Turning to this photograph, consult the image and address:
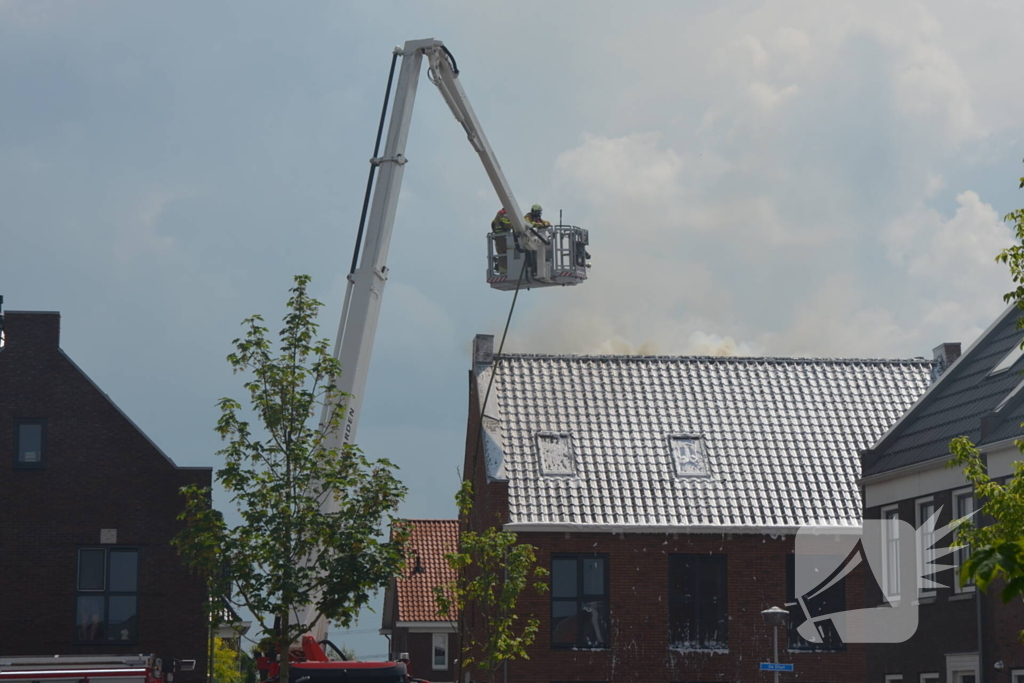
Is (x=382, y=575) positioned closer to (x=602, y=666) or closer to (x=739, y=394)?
(x=602, y=666)

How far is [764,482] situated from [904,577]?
25.5 feet

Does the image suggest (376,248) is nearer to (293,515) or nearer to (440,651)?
(293,515)

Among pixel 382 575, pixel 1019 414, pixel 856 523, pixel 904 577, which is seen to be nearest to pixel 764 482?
pixel 856 523

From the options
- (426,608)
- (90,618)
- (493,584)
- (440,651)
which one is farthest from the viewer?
(440,651)

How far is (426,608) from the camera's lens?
176 ft

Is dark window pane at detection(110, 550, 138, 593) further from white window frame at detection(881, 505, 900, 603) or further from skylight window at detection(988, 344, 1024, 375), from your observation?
skylight window at detection(988, 344, 1024, 375)

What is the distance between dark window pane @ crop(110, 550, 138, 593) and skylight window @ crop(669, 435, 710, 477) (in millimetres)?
12537

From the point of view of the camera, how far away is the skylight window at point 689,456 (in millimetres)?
33938

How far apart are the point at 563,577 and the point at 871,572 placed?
739cm

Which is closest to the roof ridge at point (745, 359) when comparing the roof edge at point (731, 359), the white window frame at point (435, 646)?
the roof edge at point (731, 359)

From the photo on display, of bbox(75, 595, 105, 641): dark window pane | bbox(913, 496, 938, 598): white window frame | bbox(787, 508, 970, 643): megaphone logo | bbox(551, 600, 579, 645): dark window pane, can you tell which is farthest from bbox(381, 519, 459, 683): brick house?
bbox(913, 496, 938, 598): white window frame

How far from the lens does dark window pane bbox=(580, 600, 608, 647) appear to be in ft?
104

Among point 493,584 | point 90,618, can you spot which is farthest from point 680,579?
point 90,618

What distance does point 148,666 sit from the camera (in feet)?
77.9
